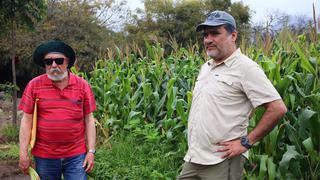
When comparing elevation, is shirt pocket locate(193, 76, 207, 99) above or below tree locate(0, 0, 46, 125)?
below

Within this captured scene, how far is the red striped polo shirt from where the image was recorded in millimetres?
3084

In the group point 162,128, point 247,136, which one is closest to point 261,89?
point 247,136

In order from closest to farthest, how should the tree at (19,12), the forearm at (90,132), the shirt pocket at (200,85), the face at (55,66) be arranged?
1. the shirt pocket at (200,85)
2. the face at (55,66)
3. the forearm at (90,132)
4. the tree at (19,12)

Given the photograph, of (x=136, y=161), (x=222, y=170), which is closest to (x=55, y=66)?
(x=222, y=170)

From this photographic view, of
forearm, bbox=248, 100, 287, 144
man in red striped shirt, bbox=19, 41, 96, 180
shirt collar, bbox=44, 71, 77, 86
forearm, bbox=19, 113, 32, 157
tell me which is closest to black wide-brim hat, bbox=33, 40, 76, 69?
man in red striped shirt, bbox=19, 41, 96, 180

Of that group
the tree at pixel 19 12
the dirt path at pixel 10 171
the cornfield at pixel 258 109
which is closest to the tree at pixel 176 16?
the tree at pixel 19 12

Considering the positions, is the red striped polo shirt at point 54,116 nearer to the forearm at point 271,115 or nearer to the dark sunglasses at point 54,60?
the dark sunglasses at point 54,60

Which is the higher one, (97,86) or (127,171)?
(97,86)

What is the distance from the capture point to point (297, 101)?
3.95m

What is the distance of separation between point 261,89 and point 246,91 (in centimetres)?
9

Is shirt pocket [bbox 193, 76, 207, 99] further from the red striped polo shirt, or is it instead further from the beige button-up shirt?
the red striped polo shirt

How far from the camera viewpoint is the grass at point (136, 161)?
461cm

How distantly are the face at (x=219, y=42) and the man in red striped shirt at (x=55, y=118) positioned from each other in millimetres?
1129

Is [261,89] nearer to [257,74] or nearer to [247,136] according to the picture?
[257,74]
